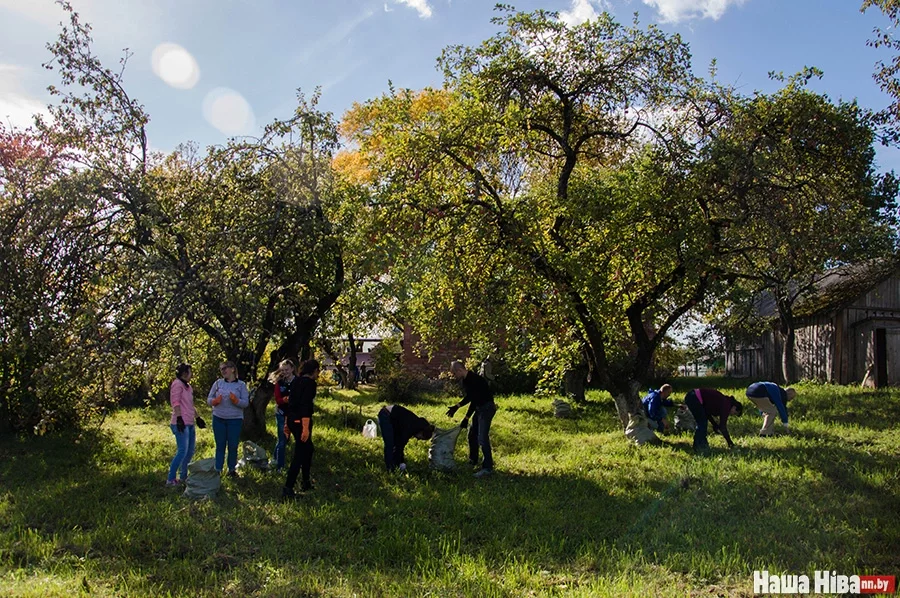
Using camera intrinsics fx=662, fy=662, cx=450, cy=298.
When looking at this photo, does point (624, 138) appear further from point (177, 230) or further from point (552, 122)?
point (177, 230)

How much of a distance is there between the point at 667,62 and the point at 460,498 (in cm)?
943

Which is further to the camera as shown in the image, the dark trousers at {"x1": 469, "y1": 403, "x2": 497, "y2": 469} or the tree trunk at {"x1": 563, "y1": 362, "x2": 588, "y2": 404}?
the tree trunk at {"x1": 563, "y1": 362, "x2": 588, "y2": 404}

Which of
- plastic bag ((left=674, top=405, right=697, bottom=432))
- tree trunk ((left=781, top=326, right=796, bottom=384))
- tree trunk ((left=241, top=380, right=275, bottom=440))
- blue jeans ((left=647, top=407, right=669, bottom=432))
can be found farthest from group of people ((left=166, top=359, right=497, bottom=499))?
tree trunk ((left=781, top=326, right=796, bottom=384))

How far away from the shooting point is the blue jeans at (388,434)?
378 inches

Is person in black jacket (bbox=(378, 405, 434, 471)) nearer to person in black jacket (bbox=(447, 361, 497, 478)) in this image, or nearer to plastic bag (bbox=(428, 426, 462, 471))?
plastic bag (bbox=(428, 426, 462, 471))

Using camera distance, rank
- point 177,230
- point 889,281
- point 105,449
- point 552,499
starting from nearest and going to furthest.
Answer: point 552,499 → point 177,230 → point 105,449 → point 889,281

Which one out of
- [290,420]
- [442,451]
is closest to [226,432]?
[290,420]

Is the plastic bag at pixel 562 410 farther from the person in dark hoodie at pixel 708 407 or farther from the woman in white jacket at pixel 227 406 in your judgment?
the woman in white jacket at pixel 227 406

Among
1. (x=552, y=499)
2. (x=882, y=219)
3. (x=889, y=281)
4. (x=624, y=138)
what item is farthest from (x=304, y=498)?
(x=889, y=281)

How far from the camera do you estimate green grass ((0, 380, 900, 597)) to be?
5492mm

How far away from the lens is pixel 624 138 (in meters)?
14.2

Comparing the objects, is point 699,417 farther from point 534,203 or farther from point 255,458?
point 255,458

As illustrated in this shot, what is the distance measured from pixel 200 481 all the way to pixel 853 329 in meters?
21.3

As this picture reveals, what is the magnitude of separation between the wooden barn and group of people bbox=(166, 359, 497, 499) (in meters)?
14.3
